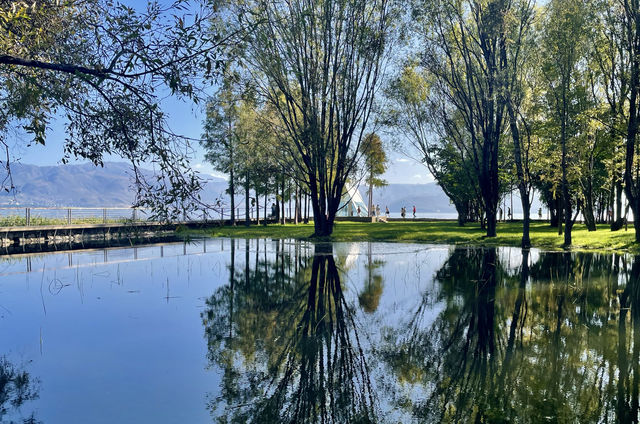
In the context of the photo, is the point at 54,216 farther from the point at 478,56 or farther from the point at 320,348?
the point at 320,348

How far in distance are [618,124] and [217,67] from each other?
1100 inches

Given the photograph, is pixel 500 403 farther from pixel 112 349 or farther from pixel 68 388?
pixel 112 349

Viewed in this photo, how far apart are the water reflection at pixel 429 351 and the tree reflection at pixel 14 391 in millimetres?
2163

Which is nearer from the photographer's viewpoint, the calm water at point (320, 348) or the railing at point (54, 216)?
the calm water at point (320, 348)

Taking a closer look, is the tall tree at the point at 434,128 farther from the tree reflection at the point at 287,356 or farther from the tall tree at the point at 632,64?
the tree reflection at the point at 287,356

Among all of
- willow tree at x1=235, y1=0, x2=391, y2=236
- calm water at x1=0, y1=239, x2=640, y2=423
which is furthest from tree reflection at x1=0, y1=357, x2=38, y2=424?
willow tree at x1=235, y1=0, x2=391, y2=236

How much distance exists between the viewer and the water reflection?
5.59 meters

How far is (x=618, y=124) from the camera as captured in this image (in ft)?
92.8

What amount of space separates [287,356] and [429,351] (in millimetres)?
2160

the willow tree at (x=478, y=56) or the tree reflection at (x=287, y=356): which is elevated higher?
the willow tree at (x=478, y=56)

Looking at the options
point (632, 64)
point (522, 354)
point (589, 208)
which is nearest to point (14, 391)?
point (522, 354)

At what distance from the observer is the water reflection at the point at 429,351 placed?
5.59m

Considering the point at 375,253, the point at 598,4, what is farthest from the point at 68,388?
the point at 598,4

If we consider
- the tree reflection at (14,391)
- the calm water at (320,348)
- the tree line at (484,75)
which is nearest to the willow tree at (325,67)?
the tree line at (484,75)
